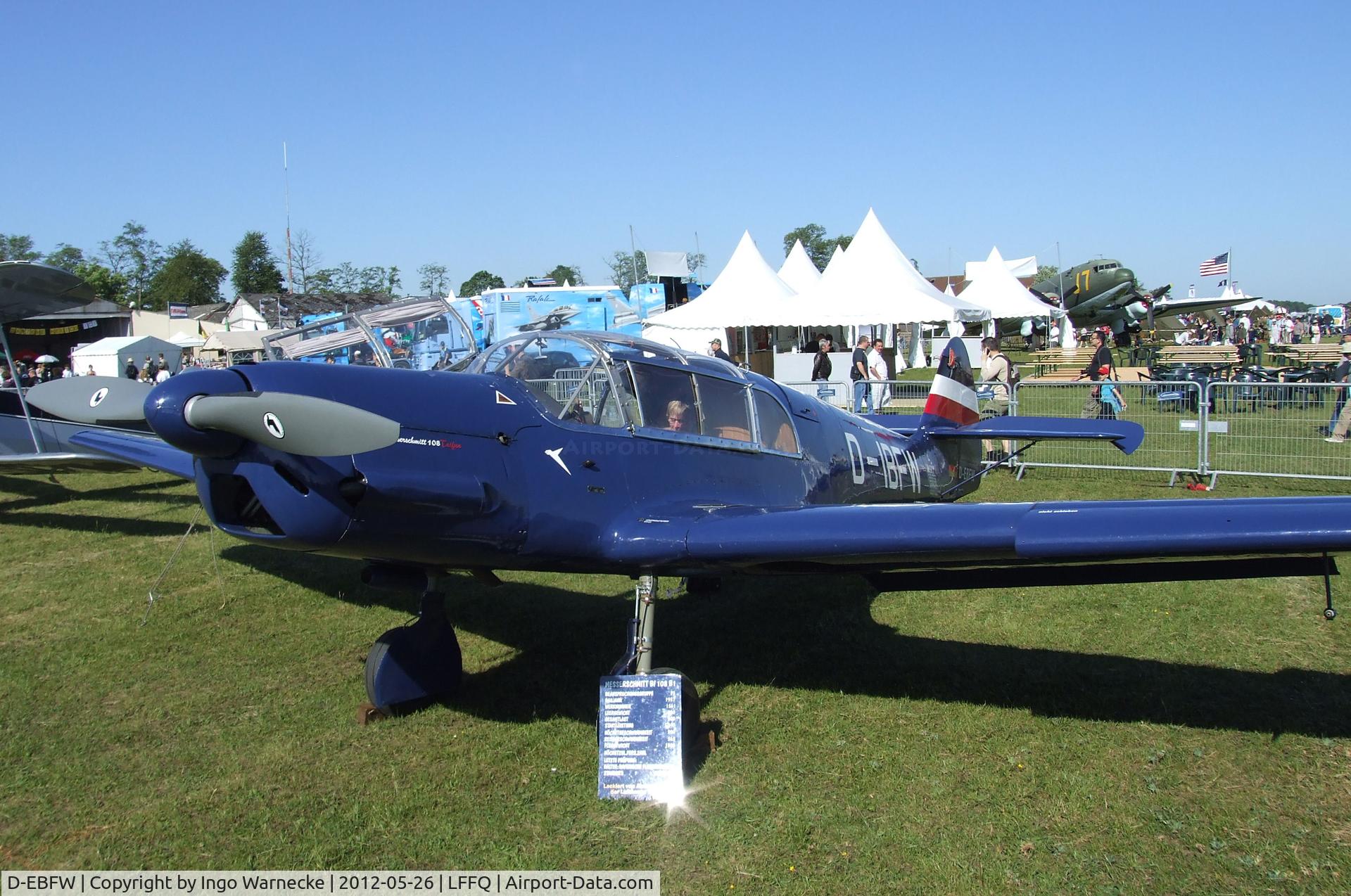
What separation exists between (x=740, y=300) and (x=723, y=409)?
16473 mm

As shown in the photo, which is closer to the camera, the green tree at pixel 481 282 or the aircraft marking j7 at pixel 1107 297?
the aircraft marking j7 at pixel 1107 297

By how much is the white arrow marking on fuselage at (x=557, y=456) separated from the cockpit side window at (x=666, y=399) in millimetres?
679

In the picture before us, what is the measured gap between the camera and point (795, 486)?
6.61 meters

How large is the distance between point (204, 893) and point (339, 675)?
239 centimetres

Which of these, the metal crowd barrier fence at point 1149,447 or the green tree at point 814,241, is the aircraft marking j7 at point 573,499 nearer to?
the metal crowd barrier fence at point 1149,447

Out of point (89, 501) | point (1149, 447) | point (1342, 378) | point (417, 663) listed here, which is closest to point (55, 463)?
point (89, 501)

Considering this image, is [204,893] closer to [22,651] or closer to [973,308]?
[22,651]

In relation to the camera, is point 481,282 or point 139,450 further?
point 481,282

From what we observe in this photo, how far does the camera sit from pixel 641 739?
4430 mm

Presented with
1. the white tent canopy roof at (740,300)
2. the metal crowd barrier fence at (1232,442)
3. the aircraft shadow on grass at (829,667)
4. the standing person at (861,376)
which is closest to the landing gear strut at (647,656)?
the aircraft shadow on grass at (829,667)

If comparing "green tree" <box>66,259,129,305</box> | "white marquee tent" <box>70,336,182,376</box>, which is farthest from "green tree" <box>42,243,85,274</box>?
"white marquee tent" <box>70,336,182,376</box>

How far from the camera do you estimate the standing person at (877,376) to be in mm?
16297

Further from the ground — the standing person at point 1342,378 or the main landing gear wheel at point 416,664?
Answer: the standing person at point 1342,378

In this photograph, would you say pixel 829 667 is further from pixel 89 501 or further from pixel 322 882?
pixel 89 501
